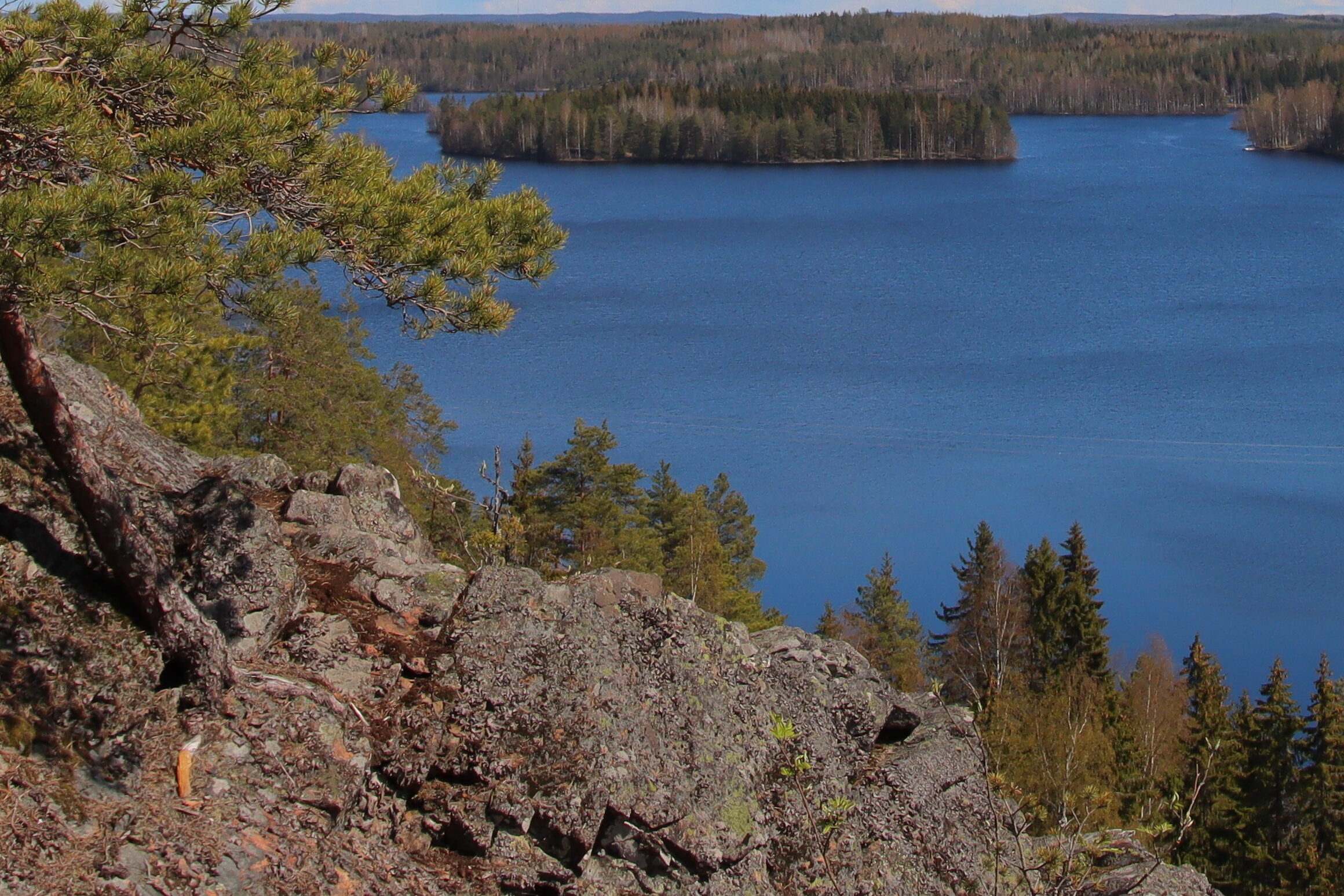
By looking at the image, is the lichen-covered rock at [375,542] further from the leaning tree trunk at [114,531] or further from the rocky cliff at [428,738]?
the leaning tree trunk at [114,531]

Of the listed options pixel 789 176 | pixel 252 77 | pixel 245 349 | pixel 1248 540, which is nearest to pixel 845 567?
pixel 1248 540

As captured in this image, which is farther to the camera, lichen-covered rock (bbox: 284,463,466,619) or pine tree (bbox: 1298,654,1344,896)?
pine tree (bbox: 1298,654,1344,896)

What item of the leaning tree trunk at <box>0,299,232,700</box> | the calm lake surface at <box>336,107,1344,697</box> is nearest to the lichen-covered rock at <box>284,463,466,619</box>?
the leaning tree trunk at <box>0,299,232,700</box>

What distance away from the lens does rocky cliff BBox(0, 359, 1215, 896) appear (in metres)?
5.12

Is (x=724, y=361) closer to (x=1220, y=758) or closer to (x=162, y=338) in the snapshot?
(x=1220, y=758)

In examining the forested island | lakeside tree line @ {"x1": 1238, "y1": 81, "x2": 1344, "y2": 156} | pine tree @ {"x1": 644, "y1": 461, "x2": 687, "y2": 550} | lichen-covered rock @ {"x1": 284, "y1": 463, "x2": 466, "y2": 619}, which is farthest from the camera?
lakeside tree line @ {"x1": 1238, "y1": 81, "x2": 1344, "y2": 156}

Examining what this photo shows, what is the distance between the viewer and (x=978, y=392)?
34906 mm

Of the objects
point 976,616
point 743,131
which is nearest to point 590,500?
point 976,616

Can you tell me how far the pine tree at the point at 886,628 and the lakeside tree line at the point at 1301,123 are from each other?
9342cm

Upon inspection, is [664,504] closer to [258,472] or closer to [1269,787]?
[1269,787]


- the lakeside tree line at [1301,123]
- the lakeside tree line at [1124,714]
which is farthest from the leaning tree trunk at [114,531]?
the lakeside tree line at [1301,123]

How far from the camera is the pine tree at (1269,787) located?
58.1ft

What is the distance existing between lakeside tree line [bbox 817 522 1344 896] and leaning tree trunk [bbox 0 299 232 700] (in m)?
5.47

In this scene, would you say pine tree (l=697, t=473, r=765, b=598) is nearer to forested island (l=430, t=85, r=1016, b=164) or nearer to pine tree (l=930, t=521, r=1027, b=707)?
pine tree (l=930, t=521, r=1027, b=707)
